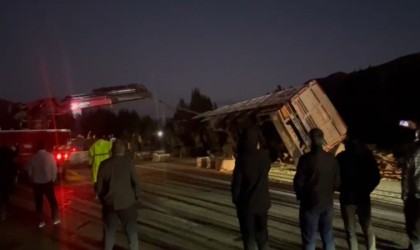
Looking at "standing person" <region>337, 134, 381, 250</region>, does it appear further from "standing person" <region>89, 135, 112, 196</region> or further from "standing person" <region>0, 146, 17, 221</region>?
"standing person" <region>0, 146, 17, 221</region>

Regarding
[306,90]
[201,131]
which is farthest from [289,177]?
[201,131]

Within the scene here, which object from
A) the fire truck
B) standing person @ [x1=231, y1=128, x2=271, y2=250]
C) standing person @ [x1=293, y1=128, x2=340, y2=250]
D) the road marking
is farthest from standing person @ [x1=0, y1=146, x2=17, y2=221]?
standing person @ [x1=293, y1=128, x2=340, y2=250]

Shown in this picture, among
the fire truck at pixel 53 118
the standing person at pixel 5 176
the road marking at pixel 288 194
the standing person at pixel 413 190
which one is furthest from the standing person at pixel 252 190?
the fire truck at pixel 53 118

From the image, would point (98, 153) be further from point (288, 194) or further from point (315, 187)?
point (315, 187)

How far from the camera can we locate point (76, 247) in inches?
295

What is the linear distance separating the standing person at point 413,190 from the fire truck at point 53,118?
434 inches

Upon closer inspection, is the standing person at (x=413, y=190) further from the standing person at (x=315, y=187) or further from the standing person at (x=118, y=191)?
the standing person at (x=118, y=191)

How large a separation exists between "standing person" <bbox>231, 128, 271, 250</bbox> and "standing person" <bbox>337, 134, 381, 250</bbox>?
1228 mm

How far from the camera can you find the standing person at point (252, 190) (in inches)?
218

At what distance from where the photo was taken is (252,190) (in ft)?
18.2

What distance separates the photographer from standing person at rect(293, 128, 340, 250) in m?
5.61

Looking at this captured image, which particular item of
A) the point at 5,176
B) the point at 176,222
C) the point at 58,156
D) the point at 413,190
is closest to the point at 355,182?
the point at 413,190

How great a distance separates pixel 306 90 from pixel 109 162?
11.6 meters

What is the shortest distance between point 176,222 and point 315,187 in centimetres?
430
